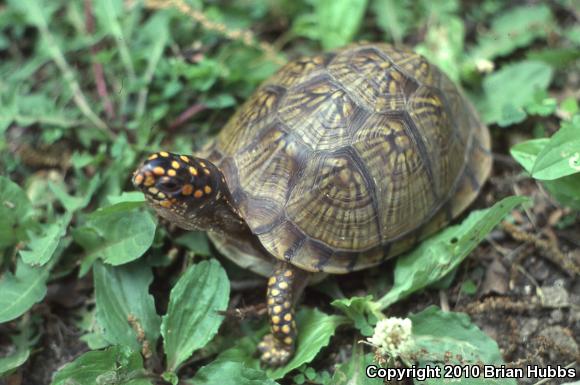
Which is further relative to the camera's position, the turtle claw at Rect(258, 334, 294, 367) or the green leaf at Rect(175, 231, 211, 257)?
the green leaf at Rect(175, 231, 211, 257)

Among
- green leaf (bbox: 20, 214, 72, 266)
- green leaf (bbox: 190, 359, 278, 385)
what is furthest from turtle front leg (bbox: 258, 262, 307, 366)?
green leaf (bbox: 20, 214, 72, 266)

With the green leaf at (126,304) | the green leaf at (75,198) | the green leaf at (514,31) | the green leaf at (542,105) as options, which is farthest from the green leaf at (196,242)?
the green leaf at (514,31)

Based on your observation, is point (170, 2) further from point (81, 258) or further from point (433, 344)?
point (433, 344)

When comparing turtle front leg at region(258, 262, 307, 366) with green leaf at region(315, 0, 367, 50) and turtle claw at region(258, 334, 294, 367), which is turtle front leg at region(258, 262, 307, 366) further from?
green leaf at region(315, 0, 367, 50)

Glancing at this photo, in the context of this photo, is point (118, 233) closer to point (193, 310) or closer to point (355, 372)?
point (193, 310)

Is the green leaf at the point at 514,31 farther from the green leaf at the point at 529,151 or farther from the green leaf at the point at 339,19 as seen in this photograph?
the green leaf at the point at 529,151

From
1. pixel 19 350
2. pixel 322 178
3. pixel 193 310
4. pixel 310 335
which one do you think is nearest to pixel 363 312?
pixel 310 335
